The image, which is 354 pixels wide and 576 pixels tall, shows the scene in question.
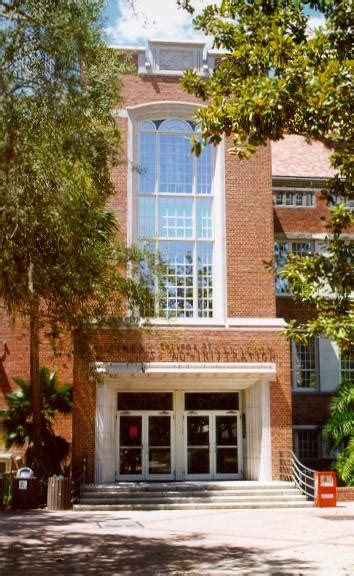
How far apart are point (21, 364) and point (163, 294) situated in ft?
25.5

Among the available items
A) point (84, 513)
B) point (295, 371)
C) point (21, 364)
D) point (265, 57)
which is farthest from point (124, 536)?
point (295, 371)

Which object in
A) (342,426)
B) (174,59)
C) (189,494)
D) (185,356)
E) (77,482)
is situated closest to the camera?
(189,494)

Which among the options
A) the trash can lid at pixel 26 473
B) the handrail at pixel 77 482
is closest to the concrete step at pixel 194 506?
the handrail at pixel 77 482

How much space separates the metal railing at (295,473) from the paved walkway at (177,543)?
2499 mm

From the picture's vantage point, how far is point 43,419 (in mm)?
22422

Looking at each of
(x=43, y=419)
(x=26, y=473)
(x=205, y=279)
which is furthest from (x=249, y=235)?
(x=26, y=473)

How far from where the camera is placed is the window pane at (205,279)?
24484mm

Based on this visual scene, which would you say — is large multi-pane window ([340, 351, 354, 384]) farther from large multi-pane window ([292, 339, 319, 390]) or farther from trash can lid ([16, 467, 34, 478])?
trash can lid ([16, 467, 34, 478])

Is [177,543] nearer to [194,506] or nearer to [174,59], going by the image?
[194,506]

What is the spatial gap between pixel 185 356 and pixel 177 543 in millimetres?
10057

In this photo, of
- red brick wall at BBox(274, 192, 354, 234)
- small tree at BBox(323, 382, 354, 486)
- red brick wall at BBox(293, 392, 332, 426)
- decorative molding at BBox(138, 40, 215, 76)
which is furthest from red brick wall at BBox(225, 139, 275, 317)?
red brick wall at BBox(293, 392, 332, 426)

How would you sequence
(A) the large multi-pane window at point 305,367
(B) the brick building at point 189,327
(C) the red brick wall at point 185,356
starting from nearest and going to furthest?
(C) the red brick wall at point 185,356 < (B) the brick building at point 189,327 < (A) the large multi-pane window at point 305,367

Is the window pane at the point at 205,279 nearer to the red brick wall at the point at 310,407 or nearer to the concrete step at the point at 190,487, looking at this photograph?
the concrete step at the point at 190,487

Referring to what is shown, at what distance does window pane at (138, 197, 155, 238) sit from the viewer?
24.8 metres
